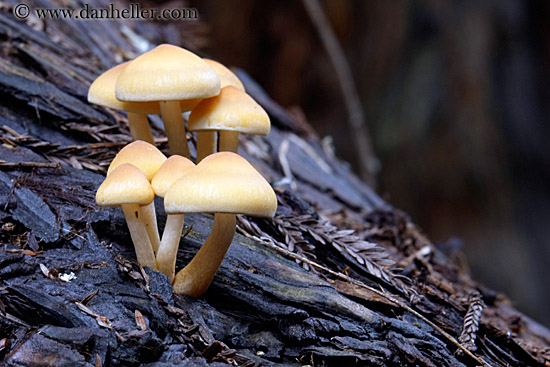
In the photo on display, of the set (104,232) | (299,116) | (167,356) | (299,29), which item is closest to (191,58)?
(104,232)

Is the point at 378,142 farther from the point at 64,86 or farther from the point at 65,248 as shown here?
the point at 65,248

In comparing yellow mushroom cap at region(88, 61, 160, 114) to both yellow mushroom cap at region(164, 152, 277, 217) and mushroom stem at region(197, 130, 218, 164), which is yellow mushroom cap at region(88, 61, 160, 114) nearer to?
mushroom stem at region(197, 130, 218, 164)

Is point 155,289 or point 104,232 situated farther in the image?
point 104,232

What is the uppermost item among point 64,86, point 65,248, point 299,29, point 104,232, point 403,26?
point 403,26

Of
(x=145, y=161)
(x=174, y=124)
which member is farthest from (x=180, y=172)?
(x=174, y=124)

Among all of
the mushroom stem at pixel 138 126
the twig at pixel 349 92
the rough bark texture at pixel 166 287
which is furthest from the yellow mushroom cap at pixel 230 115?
the twig at pixel 349 92

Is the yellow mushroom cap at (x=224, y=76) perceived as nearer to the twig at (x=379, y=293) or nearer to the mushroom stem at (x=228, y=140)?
the mushroom stem at (x=228, y=140)
